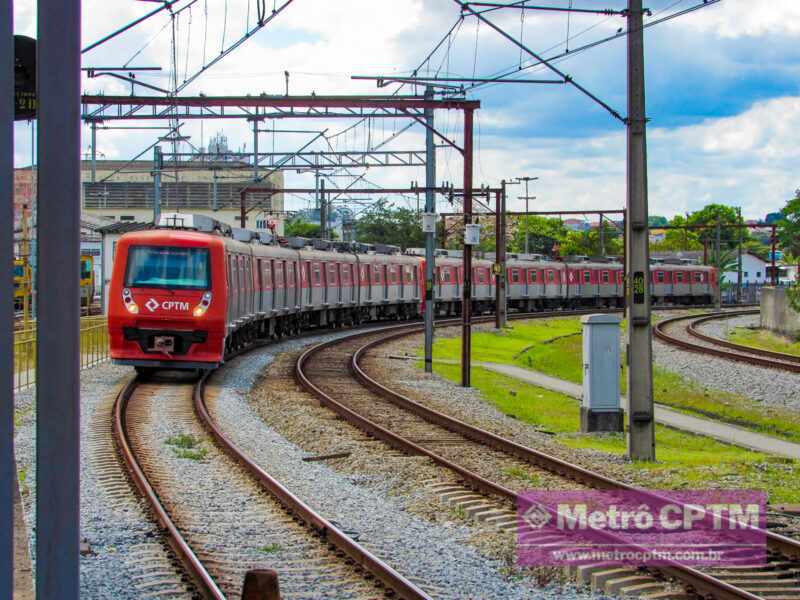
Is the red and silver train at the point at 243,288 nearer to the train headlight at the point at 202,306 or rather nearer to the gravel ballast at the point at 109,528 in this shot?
the train headlight at the point at 202,306

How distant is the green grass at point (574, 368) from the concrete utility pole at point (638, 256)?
21.1ft

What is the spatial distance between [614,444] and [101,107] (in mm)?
13604

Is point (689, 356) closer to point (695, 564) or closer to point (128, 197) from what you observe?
point (695, 564)

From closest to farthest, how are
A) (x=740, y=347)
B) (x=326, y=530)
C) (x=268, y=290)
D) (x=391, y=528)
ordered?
(x=326, y=530)
(x=391, y=528)
(x=268, y=290)
(x=740, y=347)

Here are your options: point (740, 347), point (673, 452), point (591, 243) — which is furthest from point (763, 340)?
point (591, 243)

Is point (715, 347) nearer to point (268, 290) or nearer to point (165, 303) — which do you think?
point (268, 290)

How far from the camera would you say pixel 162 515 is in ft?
30.1

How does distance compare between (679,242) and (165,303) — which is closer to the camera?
(165,303)

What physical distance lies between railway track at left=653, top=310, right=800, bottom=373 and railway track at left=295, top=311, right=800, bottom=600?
11.1 m

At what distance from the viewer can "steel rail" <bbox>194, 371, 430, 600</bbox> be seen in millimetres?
7230
